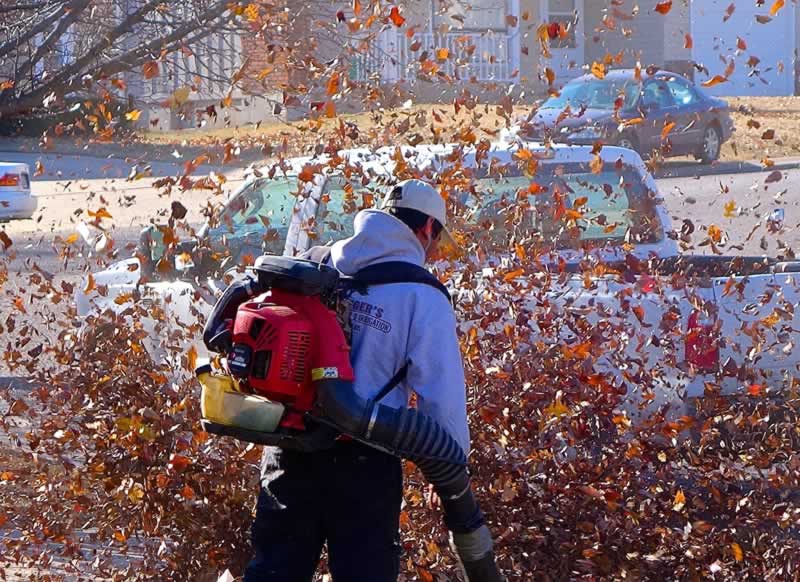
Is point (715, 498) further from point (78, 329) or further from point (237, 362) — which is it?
point (78, 329)

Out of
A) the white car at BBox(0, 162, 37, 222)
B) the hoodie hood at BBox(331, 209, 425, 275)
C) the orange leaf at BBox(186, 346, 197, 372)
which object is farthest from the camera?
the white car at BBox(0, 162, 37, 222)

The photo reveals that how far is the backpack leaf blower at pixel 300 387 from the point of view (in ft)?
11.0

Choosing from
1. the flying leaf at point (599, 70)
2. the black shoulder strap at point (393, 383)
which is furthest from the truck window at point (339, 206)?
the black shoulder strap at point (393, 383)

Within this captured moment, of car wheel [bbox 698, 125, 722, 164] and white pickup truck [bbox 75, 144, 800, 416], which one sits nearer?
white pickup truck [bbox 75, 144, 800, 416]

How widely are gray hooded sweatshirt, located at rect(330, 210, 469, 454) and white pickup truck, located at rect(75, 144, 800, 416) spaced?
1.45 meters

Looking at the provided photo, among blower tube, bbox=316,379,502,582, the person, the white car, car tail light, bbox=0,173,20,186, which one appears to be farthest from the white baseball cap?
car tail light, bbox=0,173,20,186

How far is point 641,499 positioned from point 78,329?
291 centimetres

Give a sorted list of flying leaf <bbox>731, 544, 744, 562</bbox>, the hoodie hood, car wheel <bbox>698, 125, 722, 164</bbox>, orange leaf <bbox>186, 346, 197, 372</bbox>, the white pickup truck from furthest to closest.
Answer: car wheel <bbox>698, 125, 722, 164</bbox>, the white pickup truck, orange leaf <bbox>186, 346, 197, 372</bbox>, flying leaf <bbox>731, 544, 744, 562</bbox>, the hoodie hood

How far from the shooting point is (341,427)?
11.0ft

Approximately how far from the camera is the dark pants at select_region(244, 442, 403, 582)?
3535 mm

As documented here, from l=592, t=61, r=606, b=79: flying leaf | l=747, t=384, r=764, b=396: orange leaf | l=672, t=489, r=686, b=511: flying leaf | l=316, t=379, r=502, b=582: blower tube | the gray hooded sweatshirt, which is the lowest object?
l=672, t=489, r=686, b=511: flying leaf

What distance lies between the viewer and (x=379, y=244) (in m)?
3.61

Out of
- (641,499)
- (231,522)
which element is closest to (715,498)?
(641,499)

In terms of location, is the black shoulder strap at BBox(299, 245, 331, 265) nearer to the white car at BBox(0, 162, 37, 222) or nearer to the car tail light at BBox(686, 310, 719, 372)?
the car tail light at BBox(686, 310, 719, 372)
